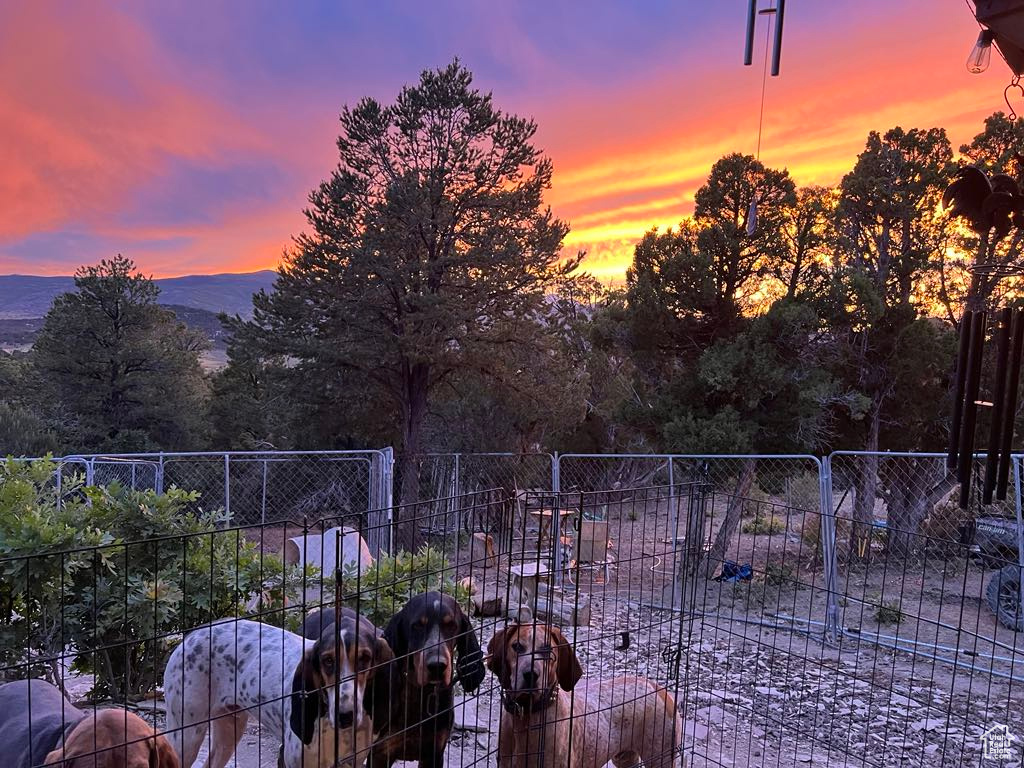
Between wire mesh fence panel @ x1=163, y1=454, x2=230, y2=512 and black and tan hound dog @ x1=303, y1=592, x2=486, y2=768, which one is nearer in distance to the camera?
black and tan hound dog @ x1=303, y1=592, x2=486, y2=768

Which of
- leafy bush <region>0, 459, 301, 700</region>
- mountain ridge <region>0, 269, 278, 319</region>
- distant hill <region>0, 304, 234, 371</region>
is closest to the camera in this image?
leafy bush <region>0, 459, 301, 700</region>

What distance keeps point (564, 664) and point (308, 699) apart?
3.91ft

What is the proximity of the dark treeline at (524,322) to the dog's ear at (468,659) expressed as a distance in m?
3.45

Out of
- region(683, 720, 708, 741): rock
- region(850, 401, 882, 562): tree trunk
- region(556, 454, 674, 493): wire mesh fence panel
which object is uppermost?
region(850, 401, 882, 562): tree trunk

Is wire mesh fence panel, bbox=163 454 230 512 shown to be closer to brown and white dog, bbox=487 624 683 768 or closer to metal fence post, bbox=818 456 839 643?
metal fence post, bbox=818 456 839 643

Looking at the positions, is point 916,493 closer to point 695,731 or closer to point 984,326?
point 695,731

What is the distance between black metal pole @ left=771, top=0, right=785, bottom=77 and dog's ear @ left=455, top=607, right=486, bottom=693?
3.16 meters

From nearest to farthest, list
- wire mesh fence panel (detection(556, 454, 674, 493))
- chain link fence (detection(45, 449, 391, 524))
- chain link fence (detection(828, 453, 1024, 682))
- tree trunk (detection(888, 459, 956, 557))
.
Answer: chain link fence (detection(828, 453, 1024, 682))
tree trunk (detection(888, 459, 956, 557))
chain link fence (detection(45, 449, 391, 524))
wire mesh fence panel (detection(556, 454, 674, 493))

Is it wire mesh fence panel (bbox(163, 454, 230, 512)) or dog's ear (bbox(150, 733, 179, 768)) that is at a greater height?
dog's ear (bbox(150, 733, 179, 768))

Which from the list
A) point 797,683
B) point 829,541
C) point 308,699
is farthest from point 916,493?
point 308,699

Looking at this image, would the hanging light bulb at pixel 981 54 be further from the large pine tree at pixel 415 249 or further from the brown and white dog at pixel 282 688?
the large pine tree at pixel 415 249

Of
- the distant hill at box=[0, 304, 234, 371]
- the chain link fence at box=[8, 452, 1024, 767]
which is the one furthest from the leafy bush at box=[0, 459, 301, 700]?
the distant hill at box=[0, 304, 234, 371]

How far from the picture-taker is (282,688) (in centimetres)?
332

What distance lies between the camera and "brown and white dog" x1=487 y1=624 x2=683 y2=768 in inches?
124
